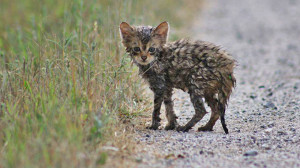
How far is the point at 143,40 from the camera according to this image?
6078mm

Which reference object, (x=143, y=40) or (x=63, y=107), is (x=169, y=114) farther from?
(x=63, y=107)

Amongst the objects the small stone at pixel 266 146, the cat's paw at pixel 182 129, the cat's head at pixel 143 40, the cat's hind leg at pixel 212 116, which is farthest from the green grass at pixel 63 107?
the small stone at pixel 266 146

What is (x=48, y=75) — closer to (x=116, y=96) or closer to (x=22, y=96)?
(x=22, y=96)

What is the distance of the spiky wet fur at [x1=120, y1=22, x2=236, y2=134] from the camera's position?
5.92m

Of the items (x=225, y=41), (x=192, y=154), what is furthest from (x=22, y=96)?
(x=225, y=41)

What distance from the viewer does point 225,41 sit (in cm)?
1302

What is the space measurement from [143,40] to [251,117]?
2.00m

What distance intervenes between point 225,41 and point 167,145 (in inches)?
326

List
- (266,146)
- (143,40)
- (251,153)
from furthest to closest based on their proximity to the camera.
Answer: (143,40) < (266,146) < (251,153)

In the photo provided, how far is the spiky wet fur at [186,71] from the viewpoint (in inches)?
233

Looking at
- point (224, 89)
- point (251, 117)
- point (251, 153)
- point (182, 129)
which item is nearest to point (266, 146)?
point (251, 153)

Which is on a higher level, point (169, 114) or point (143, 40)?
point (143, 40)

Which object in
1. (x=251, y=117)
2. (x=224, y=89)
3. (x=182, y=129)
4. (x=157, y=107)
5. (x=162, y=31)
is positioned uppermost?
(x=162, y=31)

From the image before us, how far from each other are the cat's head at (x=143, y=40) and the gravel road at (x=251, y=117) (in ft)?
3.30
